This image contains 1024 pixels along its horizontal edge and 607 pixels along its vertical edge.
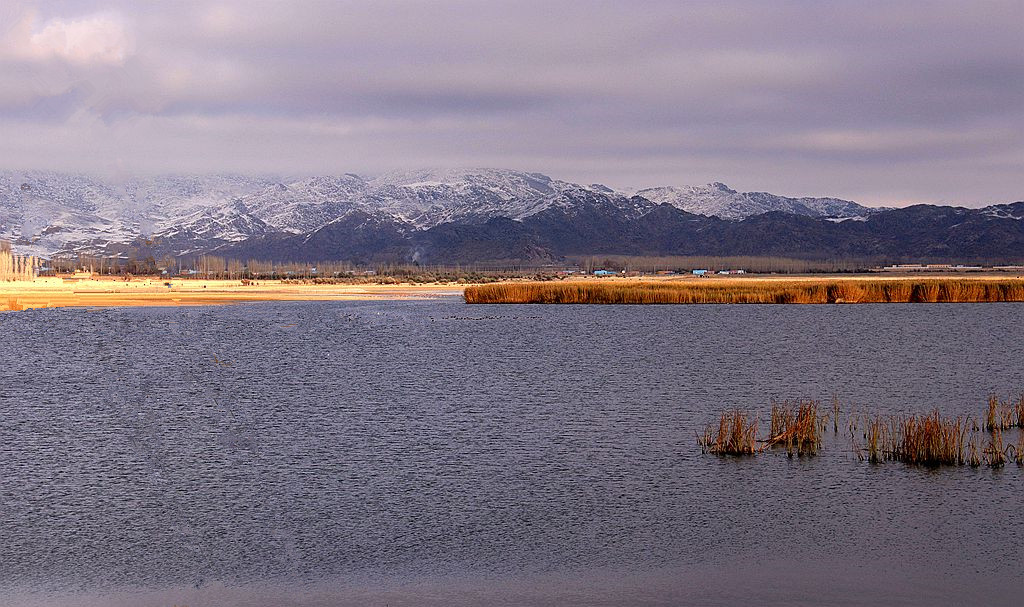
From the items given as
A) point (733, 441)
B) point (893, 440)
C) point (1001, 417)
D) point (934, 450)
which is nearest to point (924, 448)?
point (934, 450)

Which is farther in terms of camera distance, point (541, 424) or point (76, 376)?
point (76, 376)

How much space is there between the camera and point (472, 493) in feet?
80.1

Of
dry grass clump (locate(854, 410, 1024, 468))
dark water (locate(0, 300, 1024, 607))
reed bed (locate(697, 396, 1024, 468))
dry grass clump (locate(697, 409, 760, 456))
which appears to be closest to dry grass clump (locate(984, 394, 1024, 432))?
reed bed (locate(697, 396, 1024, 468))

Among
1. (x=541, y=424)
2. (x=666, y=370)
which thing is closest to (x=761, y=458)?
(x=541, y=424)

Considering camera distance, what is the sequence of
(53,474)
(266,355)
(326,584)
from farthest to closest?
(266,355)
(53,474)
(326,584)

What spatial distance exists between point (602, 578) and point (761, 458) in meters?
10.8

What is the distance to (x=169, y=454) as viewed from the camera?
2878 centimetres

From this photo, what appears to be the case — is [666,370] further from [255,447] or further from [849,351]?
[255,447]

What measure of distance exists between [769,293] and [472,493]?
98340mm

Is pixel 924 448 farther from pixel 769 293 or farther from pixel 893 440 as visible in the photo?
pixel 769 293

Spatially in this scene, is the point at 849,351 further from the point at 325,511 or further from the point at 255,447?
the point at 325,511

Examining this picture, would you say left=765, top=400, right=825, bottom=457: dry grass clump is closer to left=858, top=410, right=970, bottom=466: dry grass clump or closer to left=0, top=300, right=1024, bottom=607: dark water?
left=0, top=300, right=1024, bottom=607: dark water

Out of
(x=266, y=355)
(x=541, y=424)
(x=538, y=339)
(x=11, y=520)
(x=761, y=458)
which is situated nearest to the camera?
(x=11, y=520)

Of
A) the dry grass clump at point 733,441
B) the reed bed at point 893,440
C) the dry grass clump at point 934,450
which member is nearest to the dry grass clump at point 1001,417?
the reed bed at point 893,440
